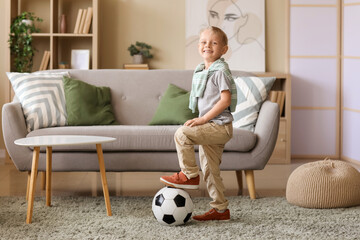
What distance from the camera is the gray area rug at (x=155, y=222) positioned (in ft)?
9.72

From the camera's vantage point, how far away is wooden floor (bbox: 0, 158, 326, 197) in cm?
415

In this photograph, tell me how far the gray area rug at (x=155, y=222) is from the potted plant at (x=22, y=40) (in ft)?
7.20

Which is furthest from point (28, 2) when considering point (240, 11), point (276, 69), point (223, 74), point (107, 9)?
point (223, 74)

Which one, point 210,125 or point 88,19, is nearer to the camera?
point 210,125

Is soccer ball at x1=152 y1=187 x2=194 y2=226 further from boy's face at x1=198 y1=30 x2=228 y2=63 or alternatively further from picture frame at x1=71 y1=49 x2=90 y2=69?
picture frame at x1=71 y1=49 x2=90 y2=69

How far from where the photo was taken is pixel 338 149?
5984 millimetres

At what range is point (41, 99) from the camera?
13.8 feet

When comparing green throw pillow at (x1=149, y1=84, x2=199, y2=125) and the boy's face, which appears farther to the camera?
green throw pillow at (x1=149, y1=84, x2=199, y2=125)

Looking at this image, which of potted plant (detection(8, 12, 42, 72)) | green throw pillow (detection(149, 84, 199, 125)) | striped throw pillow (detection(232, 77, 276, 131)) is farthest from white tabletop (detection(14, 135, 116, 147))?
potted plant (detection(8, 12, 42, 72))

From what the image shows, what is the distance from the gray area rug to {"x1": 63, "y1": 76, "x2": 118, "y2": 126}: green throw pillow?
65cm

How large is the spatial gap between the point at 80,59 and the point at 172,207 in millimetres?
3212

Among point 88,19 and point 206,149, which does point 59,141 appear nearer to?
point 206,149

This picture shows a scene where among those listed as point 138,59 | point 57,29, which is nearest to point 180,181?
point 138,59

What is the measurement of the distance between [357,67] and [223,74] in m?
2.78
